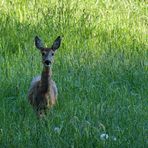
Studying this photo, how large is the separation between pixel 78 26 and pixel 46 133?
3.95m

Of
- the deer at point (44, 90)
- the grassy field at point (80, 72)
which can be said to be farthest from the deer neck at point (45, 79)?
the grassy field at point (80, 72)

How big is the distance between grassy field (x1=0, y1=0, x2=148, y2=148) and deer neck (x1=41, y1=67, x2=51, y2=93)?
0.27 meters

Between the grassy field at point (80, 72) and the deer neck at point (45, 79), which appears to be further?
the deer neck at point (45, 79)

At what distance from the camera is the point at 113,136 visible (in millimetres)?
6145

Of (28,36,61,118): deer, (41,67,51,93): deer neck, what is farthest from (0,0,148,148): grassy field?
(41,67,51,93): deer neck

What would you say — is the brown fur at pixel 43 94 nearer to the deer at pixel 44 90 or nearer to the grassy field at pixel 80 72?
the deer at pixel 44 90

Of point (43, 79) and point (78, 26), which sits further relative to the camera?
point (78, 26)

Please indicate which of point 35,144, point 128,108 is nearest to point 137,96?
point 128,108

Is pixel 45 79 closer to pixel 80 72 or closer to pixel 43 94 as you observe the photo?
pixel 43 94

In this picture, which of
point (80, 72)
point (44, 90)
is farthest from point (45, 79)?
point (80, 72)

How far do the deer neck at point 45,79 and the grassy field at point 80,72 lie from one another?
0.27 meters

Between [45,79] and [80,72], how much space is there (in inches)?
51.3

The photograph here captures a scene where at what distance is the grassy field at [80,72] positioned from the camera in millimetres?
6098

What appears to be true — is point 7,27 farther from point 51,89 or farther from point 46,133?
point 46,133
